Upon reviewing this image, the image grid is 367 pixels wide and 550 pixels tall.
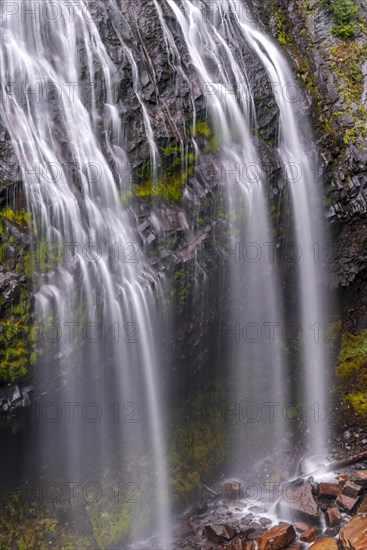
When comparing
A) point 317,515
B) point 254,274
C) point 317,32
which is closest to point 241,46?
point 317,32

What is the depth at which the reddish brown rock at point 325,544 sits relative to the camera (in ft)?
29.2

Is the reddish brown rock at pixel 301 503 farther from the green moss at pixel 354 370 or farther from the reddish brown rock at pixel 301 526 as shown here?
the green moss at pixel 354 370

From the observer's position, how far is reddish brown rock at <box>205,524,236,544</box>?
934 cm

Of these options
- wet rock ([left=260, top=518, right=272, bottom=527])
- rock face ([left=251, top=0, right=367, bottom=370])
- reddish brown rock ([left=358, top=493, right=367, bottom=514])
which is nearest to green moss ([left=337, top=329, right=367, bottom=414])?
rock face ([left=251, top=0, right=367, bottom=370])

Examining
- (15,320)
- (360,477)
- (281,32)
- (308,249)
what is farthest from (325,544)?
(281,32)

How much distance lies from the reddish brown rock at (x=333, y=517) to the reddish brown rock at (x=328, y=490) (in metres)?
0.35

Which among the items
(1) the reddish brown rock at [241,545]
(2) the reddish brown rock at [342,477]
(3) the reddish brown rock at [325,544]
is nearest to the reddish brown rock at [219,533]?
(1) the reddish brown rock at [241,545]

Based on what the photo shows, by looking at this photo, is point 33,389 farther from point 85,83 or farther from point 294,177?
point 294,177

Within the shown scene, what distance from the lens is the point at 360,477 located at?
10367 mm

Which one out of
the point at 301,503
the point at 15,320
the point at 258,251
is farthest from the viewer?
the point at 258,251

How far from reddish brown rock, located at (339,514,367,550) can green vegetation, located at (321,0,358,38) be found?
35.0ft

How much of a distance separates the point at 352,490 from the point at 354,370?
313cm

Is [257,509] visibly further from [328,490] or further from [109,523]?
[109,523]

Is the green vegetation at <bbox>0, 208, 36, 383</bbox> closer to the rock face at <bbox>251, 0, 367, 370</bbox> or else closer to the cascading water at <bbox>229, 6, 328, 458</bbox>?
the cascading water at <bbox>229, 6, 328, 458</bbox>
